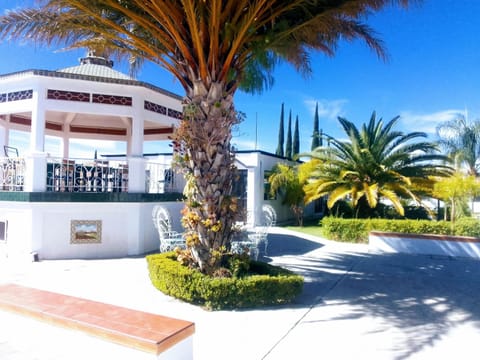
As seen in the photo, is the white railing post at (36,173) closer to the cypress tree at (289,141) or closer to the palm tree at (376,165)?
the palm tree at (376,165)

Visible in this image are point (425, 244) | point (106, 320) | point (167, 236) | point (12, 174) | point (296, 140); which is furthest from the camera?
point (296, 140)

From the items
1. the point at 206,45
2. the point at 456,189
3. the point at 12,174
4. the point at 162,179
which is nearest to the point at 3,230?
the point at 12,174

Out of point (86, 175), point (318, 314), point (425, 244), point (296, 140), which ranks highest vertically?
point (296, 140)

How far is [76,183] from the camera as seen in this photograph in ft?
35.0

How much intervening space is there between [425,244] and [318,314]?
8.35 meters

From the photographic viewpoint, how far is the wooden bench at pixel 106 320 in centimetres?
253

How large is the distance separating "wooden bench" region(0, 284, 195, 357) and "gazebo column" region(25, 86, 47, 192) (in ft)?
23.0

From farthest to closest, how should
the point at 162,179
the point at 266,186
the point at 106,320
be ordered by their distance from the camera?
the point at 266,186 → the point at 162,179 → the point at 106,320

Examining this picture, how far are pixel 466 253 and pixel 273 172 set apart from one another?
420 inches

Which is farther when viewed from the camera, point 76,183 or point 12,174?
point 76,183

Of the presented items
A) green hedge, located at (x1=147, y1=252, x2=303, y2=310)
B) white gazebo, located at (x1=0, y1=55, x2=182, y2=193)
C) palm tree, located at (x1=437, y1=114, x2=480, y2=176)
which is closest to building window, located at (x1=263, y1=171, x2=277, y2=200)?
white gazebo, located at (x1=0, y1=55, x2=182, y2=193)

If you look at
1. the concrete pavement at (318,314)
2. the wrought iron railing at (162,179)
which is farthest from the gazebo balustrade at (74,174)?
the concrete pavement at (318,314)

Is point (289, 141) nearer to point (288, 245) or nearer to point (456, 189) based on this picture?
A: point (456, 189)

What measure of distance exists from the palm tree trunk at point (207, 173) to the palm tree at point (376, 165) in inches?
357
